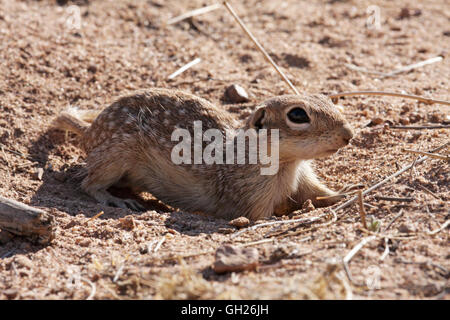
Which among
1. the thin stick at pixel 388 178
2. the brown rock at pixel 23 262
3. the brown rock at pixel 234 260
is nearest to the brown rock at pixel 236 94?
the thin stick at pixel 388 178

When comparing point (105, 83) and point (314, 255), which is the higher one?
point (105, 83)

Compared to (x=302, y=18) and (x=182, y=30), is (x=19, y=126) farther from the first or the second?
(x=302, y=18)

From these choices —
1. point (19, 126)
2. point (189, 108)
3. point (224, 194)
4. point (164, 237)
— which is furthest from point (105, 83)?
point (164, 237)

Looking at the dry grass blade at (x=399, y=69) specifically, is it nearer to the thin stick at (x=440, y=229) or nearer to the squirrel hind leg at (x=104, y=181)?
the squirrel hind leg at (x=104, y=181)

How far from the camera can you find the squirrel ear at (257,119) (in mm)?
5152

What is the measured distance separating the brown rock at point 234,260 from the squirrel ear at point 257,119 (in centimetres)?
182

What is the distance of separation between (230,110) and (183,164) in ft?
4.50

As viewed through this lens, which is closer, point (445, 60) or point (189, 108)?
point (189, 108)

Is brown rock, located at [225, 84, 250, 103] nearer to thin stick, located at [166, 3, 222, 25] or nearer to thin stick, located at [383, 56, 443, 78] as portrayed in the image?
thin stick, located at [383, 56, 443, 78]

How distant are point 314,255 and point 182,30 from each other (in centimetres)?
586

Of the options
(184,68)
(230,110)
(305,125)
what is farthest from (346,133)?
(184,68)

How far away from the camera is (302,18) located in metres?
9.32

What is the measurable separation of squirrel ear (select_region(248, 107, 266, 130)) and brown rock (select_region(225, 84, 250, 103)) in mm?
1675

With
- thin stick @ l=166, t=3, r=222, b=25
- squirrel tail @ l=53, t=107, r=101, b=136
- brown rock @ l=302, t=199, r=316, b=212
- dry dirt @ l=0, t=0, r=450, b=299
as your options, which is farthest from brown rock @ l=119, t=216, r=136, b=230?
thin stick @ l=166, t=3, r=222, b=25
